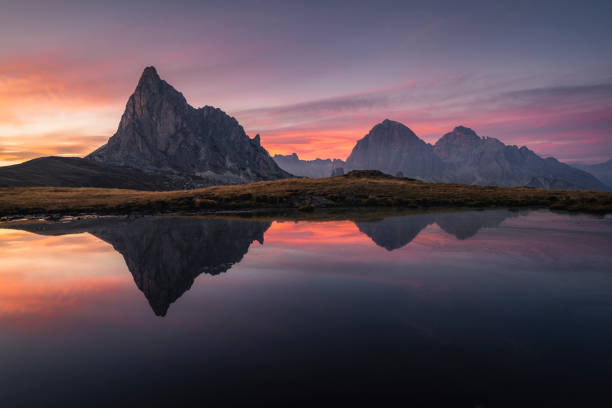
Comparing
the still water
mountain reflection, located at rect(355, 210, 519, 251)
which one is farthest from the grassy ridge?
the still water

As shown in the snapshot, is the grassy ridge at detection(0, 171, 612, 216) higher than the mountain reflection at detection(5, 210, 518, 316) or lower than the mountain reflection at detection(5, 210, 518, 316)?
higher

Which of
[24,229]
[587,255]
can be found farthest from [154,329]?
[24,229]

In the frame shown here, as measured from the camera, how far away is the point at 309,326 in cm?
980

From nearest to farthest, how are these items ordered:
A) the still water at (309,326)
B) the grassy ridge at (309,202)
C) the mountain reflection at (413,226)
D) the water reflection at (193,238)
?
the still water at (309,326) → the water reflection at (193,238) → the mountain reflection at (413,226) → the grassy ridge at (309,202)

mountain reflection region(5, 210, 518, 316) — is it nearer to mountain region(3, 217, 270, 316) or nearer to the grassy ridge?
mountain region(3, 217, 270, 316)

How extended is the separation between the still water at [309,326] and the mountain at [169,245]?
212 millimetres

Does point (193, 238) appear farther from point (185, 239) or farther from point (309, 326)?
point (309, 326)

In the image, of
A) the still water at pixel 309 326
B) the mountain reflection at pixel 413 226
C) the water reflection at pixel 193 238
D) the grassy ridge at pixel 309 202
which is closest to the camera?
the still water at pixel 309 326

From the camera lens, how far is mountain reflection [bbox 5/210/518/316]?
50.3 ft

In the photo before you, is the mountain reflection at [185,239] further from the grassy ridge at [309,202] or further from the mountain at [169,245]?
the grassy ridge at [309,202]

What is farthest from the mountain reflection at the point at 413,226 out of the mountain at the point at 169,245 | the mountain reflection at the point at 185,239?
the mountain at the point at 169,245

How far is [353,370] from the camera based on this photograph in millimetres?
7504

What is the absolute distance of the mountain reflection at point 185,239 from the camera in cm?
1533

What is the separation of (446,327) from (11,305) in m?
15.9
